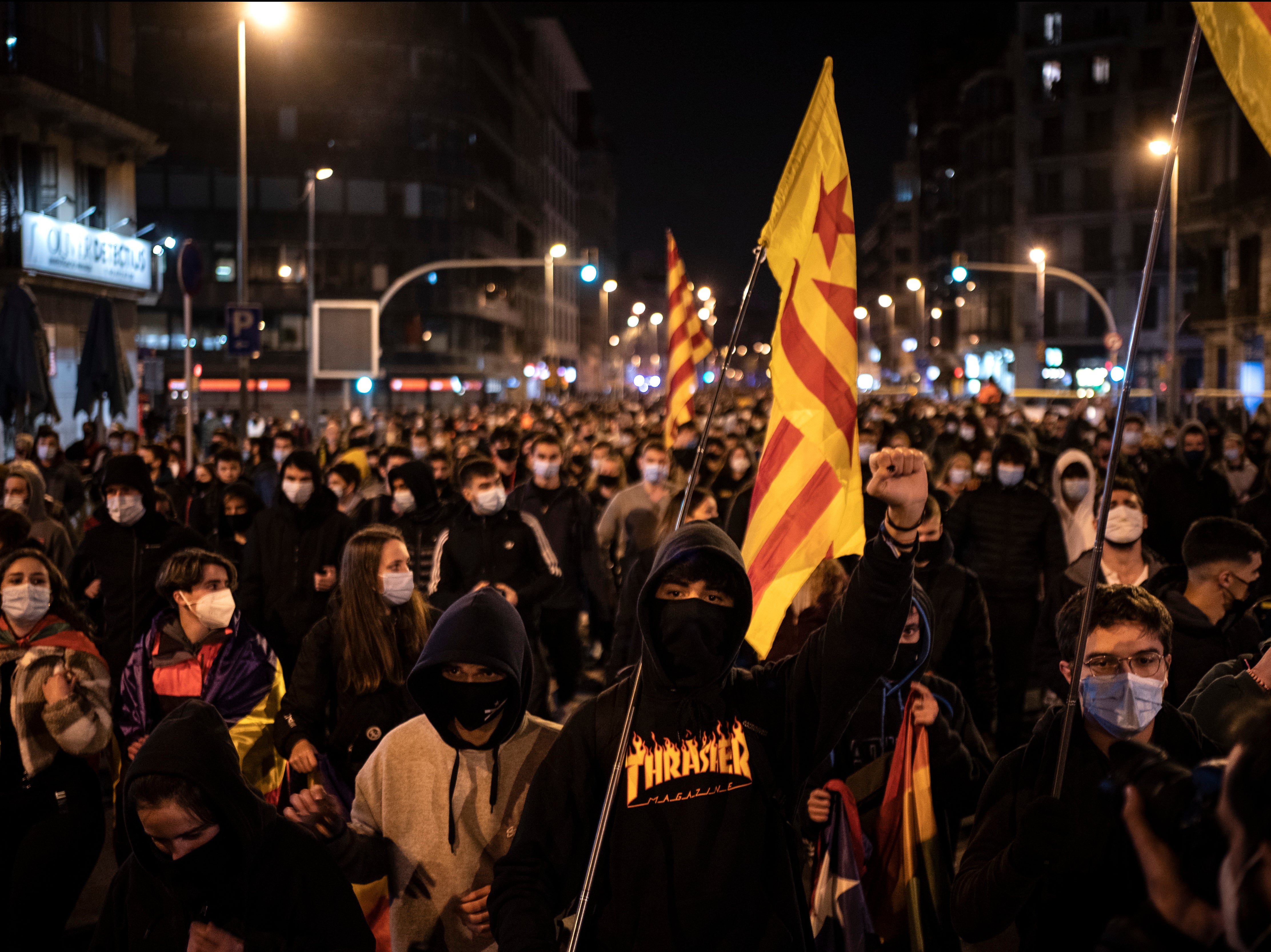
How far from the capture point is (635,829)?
2838 millimetres

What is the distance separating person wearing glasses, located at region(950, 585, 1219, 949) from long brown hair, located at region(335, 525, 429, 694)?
2559 mm

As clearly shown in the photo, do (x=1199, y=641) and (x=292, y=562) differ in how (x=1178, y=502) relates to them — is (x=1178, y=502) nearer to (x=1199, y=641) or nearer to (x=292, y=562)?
(x=1199, y=641)

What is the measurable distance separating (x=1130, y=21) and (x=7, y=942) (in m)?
72.0

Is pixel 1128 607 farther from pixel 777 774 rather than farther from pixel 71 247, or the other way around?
pixel 71 247

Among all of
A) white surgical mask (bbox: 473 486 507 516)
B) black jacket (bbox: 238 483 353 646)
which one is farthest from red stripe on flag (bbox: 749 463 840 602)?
black jacket (bbox: 238 483 353 646)

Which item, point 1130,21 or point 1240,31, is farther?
point 1130,21

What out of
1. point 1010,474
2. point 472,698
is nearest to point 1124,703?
point 472,698

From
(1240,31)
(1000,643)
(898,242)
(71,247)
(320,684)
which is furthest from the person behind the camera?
(898,242)

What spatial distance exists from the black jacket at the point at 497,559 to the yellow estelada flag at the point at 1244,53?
554cm

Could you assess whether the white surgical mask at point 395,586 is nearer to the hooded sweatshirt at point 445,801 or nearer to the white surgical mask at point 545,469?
the hooded sweatshirt at point 445,801

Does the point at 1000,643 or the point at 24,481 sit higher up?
the point at 24,481

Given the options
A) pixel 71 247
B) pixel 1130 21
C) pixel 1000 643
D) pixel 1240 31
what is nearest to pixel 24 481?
pixel 1000 643

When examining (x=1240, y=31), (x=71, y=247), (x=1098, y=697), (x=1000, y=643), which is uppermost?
(x=71, y=247)

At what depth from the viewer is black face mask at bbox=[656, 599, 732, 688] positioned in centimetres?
289
